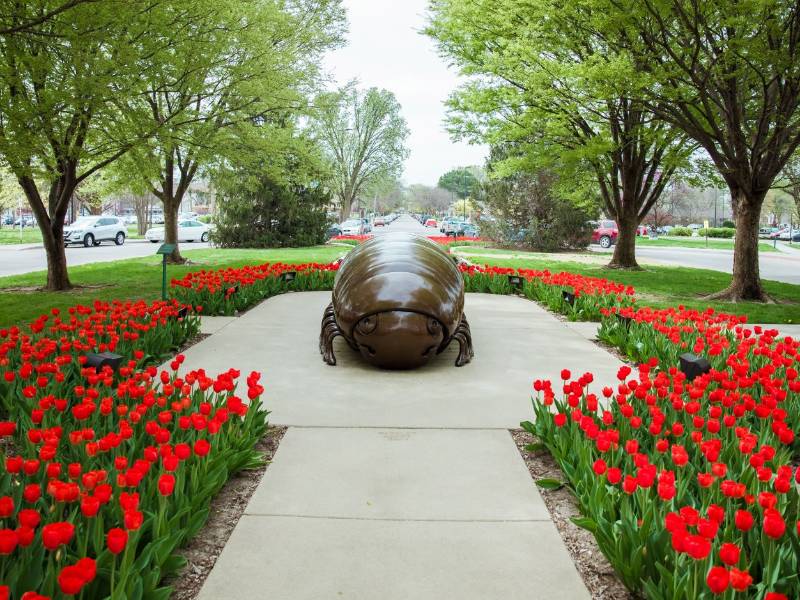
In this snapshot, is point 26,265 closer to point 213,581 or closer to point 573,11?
point 573,11

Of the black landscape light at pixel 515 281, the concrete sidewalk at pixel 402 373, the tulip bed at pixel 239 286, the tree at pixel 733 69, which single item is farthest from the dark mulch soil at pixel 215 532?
the tree at pixel 733 69

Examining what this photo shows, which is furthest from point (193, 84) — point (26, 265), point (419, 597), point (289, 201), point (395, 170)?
point (395, 170)

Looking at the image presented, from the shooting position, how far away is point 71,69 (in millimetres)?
10406

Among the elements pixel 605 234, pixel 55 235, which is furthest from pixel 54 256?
pixel 605 234

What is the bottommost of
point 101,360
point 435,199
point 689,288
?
point 689,288

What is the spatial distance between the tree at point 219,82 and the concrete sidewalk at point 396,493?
25.9 ft

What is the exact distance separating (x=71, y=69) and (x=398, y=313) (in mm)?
7682

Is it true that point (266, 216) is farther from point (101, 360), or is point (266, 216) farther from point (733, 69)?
point (101, 360)

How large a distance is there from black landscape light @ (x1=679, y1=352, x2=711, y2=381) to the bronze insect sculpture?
2.35m

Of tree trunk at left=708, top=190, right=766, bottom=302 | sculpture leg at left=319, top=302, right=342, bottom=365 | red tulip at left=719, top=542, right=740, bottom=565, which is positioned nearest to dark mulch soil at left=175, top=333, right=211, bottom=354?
sculpture leg at left=319, top=302, right=342, bottom=365

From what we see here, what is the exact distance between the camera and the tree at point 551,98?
14008 mm

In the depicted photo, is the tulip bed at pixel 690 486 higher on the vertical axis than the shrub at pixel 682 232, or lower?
lower

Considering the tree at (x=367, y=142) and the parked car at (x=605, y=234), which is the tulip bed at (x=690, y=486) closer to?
the parked car at (x=605, y=234)

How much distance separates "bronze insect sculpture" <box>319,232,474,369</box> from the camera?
6480mm
